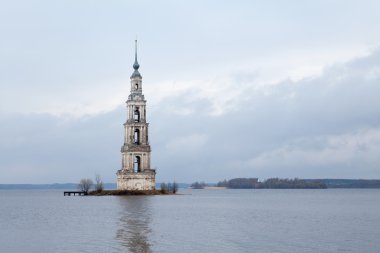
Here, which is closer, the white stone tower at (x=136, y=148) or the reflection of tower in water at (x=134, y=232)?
the reflection of tower in water at (x=134, y=232)

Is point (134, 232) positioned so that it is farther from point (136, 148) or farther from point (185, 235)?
point (136, 148)

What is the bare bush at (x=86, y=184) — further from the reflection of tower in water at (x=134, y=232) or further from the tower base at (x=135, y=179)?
the reflection of tower in water at (x=134, y=232)

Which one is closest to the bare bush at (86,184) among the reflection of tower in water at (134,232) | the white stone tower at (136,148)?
the white stone tower at (136,148)

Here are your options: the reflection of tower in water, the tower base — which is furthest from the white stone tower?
the reflection of tower in water

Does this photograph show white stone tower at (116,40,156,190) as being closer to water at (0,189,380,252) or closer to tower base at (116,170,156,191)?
tower base at (116,170,156,191)

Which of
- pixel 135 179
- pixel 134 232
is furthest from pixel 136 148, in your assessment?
pixel 134 232

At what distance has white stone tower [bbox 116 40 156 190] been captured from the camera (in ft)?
415

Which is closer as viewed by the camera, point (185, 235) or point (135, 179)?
point (185, 235)

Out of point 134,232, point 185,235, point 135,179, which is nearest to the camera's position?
point 185,235

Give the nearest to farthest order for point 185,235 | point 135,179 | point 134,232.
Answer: point 185,235 < point 134,232 < point 135,179

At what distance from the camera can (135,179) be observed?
126 meters

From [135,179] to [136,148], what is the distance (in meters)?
6.02

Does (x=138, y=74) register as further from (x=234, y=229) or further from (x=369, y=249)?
(x=369, y=249)

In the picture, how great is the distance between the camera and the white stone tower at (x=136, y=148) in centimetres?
12662
